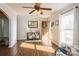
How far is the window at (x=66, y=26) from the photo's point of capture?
3111mm

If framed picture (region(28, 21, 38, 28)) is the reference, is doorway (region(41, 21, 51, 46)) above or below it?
below

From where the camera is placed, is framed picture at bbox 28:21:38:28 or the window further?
framed picture at bbox 28:21:38:28

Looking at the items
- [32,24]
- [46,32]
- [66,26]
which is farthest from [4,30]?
[66,26]

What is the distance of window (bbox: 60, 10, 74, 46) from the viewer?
3.11m

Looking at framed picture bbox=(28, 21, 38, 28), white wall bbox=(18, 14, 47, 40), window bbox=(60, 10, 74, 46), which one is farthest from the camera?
framed picture bbox=(28, 21, 38, 28)

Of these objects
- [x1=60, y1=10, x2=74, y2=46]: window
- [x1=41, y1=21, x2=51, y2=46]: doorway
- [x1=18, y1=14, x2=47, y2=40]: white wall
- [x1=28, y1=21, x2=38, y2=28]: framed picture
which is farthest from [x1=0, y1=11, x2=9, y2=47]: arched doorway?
[x1=60, y1=10, x2=74, y2=46]: window

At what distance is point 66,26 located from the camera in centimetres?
324

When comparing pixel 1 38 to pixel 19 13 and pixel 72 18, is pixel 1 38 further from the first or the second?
pixel 72 18

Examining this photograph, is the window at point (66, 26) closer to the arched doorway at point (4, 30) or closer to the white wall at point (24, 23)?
the white wall at point (24, 23)

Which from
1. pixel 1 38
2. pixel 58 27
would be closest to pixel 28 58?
pixel 58 27

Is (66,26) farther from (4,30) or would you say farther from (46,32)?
(4,30)

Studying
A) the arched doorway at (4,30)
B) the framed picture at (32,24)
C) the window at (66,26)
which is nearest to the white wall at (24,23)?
the framed picture at (32,24)

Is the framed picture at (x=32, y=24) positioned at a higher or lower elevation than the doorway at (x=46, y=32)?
higher

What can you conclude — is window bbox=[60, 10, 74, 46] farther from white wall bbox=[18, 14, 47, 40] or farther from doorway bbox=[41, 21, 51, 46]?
white wall bbox=[18, 14, 47, 40]
